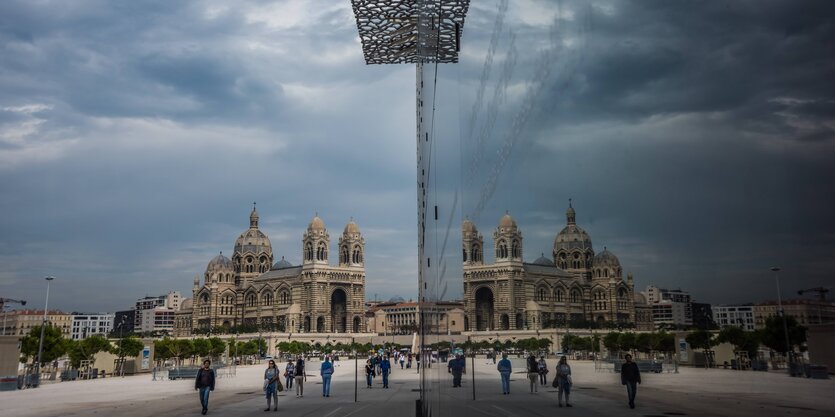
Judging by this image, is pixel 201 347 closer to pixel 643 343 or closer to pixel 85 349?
pixel 85 349

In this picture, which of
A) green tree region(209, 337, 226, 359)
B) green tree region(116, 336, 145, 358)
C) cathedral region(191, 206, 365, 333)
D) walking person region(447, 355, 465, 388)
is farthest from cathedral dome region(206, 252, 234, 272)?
walking person region(447, 355, 465, 388)

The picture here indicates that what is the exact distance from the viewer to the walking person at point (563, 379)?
5.61ft

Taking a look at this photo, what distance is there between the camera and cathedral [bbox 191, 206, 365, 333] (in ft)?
365

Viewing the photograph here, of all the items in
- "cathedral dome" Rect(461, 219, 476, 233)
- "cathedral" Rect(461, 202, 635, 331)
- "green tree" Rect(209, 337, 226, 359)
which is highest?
"cathedral dome" Rect(461, 219, 476, 233)

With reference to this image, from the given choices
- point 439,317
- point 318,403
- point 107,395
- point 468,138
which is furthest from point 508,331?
point 107,395

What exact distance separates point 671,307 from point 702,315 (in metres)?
0.40

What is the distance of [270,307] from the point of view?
11644 centimetres

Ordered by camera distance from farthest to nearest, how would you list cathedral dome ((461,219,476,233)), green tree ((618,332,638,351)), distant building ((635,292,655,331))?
cathedral dome ((461,219,476,233))
green tree ((618,332,638,351))
distant building ((635,292,655,331))

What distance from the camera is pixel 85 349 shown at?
41.1m

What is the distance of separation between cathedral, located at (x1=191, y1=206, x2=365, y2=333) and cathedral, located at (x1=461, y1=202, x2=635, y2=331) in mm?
108527

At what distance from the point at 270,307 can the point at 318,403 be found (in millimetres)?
A: 100139

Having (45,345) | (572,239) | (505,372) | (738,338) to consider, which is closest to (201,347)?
(45,345)

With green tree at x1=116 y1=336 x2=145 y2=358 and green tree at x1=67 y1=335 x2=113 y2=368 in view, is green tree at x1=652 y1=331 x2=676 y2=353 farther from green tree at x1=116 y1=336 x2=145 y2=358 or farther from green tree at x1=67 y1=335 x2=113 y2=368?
green tree at x1=116 y1=336 x2=145 y2=358

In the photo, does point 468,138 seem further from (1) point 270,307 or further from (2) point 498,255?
(1) point 270,307
